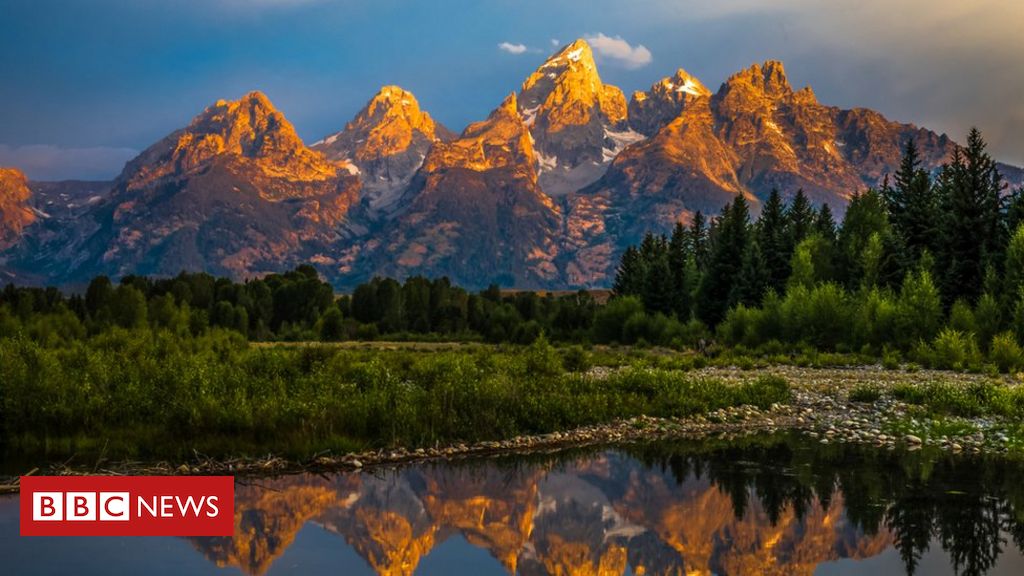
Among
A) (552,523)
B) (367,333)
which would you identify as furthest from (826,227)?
(552,523)

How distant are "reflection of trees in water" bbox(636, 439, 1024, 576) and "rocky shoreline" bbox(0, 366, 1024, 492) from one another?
159 centimetres

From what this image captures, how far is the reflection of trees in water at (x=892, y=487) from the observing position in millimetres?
15641

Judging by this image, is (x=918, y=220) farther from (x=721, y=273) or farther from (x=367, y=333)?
(x=367, y=333)

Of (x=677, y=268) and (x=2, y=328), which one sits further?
(x=677, y=268)

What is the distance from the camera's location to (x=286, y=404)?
22812 mm

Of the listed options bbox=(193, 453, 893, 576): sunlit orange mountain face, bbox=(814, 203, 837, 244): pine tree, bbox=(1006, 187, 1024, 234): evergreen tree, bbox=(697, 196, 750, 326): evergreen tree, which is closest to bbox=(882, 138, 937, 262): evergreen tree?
bbox=(1006, 187, 1024, 234): evergreen tree

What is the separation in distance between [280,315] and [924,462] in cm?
11459

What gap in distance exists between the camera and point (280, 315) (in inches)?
5032

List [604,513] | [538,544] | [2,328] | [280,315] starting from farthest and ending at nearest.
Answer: [280,315], [2,328], [604,513], [538,544]

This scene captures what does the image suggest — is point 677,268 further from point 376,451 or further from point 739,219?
point 376,451

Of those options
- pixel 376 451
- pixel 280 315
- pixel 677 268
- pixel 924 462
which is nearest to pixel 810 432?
pixel 924 462

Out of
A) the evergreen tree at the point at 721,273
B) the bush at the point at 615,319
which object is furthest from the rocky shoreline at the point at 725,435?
the bush at the point at 615,319

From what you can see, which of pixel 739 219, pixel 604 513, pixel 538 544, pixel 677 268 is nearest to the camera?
pixel 538 544

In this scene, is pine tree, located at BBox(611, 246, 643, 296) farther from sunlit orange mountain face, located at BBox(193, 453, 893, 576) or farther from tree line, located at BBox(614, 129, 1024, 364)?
sunlit orange mountain face, located at BBox(193, 453, 893, 576)
